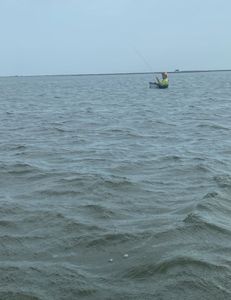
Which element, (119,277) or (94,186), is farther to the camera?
(94,186)

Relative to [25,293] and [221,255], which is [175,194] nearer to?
[221,255]

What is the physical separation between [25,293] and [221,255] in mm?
2833

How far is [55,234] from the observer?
809 centimetres

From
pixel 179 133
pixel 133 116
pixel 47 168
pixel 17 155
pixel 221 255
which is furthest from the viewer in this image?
pixel 133 116

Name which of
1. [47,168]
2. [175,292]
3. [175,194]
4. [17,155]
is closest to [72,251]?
[175,292]

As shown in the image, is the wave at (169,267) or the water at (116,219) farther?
the wave at (169,267)

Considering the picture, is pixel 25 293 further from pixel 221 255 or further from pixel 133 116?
pixel 133 116

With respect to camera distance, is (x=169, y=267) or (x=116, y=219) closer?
(x=169, y=267)

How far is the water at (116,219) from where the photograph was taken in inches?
252

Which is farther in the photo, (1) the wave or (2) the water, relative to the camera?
(1) the wave

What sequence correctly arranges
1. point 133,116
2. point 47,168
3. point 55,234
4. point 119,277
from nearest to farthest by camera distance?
point 119,277
point 55,234
point 47,168
point 133,116

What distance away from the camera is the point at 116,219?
8.77m

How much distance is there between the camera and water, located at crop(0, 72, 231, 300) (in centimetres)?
639

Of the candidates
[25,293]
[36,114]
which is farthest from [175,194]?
[36,114]
